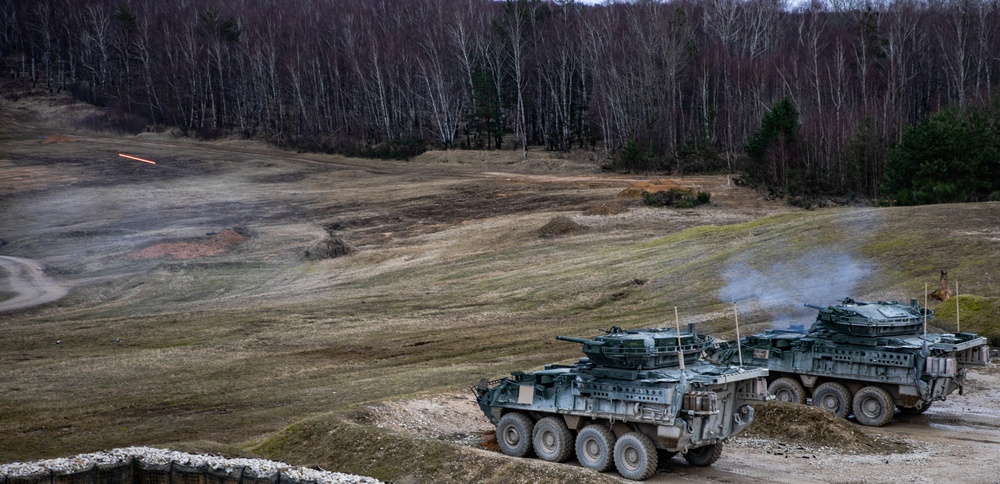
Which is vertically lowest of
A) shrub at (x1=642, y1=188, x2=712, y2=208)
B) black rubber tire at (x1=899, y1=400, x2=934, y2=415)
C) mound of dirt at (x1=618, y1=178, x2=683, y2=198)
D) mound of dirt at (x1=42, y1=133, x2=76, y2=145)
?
black rubber tire at (x1=899, y1=400, x2=934, y2=415)

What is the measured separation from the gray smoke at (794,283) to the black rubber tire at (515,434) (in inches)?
622

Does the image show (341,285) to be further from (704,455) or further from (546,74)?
(546,74)

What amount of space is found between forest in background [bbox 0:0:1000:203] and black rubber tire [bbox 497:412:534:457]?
4632cm

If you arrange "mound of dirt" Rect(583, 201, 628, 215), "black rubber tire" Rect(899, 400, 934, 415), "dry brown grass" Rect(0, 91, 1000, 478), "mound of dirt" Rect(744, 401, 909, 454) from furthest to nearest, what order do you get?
"mound of dirt" Rect(583, 201, 628, 215), "dry brown grass" Rect(0, 91, 1000, 478), "black rubber tire" Rect(899, 400, 934, 415), "mound of dirt" Rect(744, 401, 909, 454)

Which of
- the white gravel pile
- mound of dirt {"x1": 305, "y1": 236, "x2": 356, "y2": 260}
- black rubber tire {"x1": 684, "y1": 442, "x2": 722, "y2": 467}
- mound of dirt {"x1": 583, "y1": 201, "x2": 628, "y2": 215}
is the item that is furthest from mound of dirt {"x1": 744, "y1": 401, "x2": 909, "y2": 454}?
mound of dirt {"x1": 583, "y1": 201, "x2": 628, "y2": 215}

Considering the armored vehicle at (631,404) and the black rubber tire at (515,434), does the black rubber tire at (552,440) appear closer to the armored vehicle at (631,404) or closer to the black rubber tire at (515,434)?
the armored vehicle at (631,404)

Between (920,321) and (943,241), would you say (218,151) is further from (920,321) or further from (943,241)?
(920,321)

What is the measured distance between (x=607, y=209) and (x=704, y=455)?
133 ft

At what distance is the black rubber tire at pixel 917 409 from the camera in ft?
73.3

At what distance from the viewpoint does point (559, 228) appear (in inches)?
2156

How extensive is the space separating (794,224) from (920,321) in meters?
23.8

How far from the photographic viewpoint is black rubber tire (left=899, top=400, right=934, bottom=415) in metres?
22.3

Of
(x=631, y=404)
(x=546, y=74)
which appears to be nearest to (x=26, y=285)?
(x=631, y=404)

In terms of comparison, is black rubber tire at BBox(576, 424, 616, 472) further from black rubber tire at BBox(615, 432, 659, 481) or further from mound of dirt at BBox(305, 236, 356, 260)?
mound of dirt at BBox(305, 236, 356, 260)
